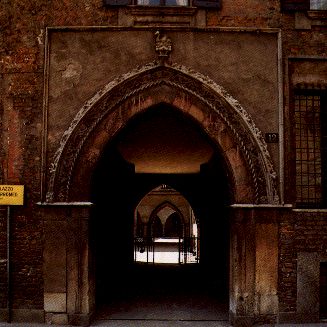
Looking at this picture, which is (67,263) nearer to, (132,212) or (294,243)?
(294,243)

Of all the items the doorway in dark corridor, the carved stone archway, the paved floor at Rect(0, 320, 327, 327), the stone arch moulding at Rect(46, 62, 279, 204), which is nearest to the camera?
the paved floor at Rect(0, 320, 327, 327)

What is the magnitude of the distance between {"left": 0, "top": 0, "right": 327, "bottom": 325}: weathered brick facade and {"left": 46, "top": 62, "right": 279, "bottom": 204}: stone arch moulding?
0.07 ft

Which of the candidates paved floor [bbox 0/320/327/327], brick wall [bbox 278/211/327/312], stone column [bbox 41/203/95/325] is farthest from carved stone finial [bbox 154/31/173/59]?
paved floor [bbox 0/320/327/327]

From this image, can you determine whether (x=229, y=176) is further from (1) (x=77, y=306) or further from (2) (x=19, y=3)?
(2) (x=19, y=3)

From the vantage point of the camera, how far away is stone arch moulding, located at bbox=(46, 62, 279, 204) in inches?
349

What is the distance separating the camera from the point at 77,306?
873cm

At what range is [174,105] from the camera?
29.7 ft

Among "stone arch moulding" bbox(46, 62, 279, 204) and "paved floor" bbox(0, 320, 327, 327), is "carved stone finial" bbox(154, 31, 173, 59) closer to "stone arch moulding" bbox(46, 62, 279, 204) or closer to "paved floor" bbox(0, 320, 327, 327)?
Answer: "stone arch moulding" bbox(46, 62, 279, 204)

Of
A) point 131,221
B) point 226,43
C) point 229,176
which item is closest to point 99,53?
point 226,43

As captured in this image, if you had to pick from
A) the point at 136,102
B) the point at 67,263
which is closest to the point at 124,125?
the point at 136,102

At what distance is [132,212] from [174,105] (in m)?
8.76

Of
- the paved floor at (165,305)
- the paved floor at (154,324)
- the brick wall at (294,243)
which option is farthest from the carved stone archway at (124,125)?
the paved floor at (165,305)

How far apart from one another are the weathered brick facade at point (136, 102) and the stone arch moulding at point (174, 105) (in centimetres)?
2

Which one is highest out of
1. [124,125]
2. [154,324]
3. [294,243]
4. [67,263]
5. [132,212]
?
[124,125]
